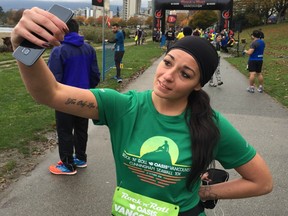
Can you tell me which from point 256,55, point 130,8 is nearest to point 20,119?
point 256,55

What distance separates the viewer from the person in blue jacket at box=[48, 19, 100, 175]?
4.12 m

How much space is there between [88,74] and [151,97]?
290cm

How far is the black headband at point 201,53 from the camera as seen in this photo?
1.57 meters

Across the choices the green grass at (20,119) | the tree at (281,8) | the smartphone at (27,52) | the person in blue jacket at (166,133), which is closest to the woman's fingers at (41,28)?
the smartphone at (27,52)

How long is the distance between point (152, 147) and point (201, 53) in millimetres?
466

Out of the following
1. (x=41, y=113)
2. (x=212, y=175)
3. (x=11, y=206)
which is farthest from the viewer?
(x=41, y=113)

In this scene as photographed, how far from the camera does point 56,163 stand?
15.5 feet

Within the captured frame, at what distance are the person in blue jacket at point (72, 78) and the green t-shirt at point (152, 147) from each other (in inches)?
102

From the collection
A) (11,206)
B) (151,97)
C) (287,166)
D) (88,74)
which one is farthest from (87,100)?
(287,166)

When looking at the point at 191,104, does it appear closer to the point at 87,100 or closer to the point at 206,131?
the point at 206,131

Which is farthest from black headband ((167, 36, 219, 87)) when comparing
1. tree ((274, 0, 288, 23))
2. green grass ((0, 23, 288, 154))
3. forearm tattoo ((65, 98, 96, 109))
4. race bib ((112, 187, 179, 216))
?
tree ((274, 0, 288, 23))

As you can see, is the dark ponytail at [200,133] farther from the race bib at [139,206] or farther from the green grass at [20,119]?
the green grass at [20,119]

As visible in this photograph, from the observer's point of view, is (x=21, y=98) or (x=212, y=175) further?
(x=21, y=98)

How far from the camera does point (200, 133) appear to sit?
1590 mm
